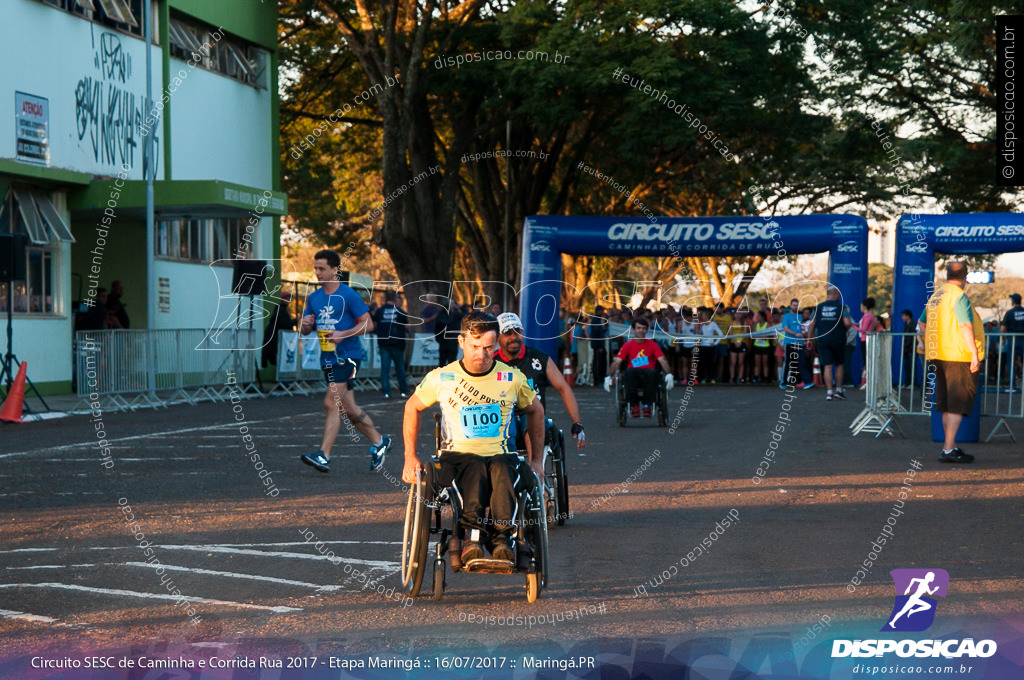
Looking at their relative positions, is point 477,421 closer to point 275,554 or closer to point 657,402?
point 275,554

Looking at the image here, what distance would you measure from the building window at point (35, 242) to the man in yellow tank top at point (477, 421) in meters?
16.4

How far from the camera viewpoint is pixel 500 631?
5746 millimetres

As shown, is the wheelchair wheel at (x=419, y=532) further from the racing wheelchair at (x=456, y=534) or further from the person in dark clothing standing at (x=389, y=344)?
the person in dark clothing standing at (x=389, y=344)

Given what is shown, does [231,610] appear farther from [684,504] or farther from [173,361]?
[173,361]

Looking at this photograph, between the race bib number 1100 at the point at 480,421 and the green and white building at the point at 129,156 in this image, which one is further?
the green and white building at the point at 129,156

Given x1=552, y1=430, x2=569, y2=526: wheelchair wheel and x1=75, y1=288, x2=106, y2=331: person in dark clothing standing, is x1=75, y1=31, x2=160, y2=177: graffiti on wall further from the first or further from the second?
x1=552, y1=430, x2=569, y2=526: wheelchair wheel

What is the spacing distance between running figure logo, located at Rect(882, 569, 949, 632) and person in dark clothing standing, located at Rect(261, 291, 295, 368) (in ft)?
55.9

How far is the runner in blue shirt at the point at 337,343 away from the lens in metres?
11.4

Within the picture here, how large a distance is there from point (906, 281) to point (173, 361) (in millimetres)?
14578

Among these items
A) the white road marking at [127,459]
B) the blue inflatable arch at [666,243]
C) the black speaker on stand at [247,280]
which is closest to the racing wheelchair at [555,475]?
the white road marking at [127,459]

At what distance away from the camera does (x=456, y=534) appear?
641cm

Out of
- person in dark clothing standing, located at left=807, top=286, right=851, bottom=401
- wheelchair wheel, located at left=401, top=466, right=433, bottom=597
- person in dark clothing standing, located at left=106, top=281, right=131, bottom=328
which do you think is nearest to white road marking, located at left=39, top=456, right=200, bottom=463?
wheelchair wheel, located at left=401, top=466, right=433, bottom=597

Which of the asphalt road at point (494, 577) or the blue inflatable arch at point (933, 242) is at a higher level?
the blue inflatable arch at point (933, 242)

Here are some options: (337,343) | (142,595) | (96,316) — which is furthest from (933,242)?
(142,595)
